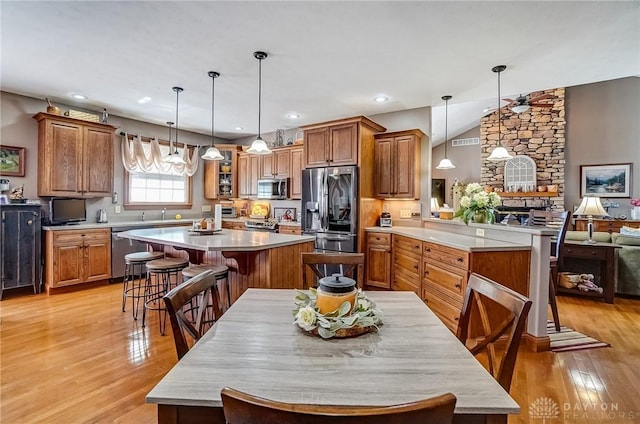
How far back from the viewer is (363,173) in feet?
14.8

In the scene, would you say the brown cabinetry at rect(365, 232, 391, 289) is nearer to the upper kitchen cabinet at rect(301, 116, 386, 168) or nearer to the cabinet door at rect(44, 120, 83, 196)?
the upper kitchen cabinet at rect(301, 116, 386, 168)

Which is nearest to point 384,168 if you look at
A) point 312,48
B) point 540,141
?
point 312,48

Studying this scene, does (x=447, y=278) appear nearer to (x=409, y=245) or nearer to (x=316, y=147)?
(x=409, y=245)

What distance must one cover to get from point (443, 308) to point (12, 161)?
18.4 feet

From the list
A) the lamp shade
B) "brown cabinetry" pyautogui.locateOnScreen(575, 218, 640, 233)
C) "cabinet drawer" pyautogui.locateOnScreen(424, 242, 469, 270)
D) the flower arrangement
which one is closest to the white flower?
the flower arrangement

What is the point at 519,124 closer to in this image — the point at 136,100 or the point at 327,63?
the point at 327,63

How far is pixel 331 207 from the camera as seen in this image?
15.1 ft

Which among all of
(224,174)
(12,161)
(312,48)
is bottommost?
(12,161)

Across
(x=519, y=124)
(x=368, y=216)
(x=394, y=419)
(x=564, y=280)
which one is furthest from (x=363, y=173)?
Answer: (x=519, y=124)

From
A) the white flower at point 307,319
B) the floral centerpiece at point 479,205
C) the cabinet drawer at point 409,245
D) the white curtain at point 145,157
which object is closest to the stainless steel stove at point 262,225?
the white curtain at point 145,157

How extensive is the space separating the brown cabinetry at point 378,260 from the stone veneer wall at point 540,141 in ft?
20.1

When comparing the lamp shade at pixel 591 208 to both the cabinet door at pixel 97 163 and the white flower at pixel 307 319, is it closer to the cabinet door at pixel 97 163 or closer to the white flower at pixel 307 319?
the white flower at pixel 307 319

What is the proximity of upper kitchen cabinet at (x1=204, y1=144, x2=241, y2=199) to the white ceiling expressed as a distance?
2027 mm

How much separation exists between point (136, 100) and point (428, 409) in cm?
514
